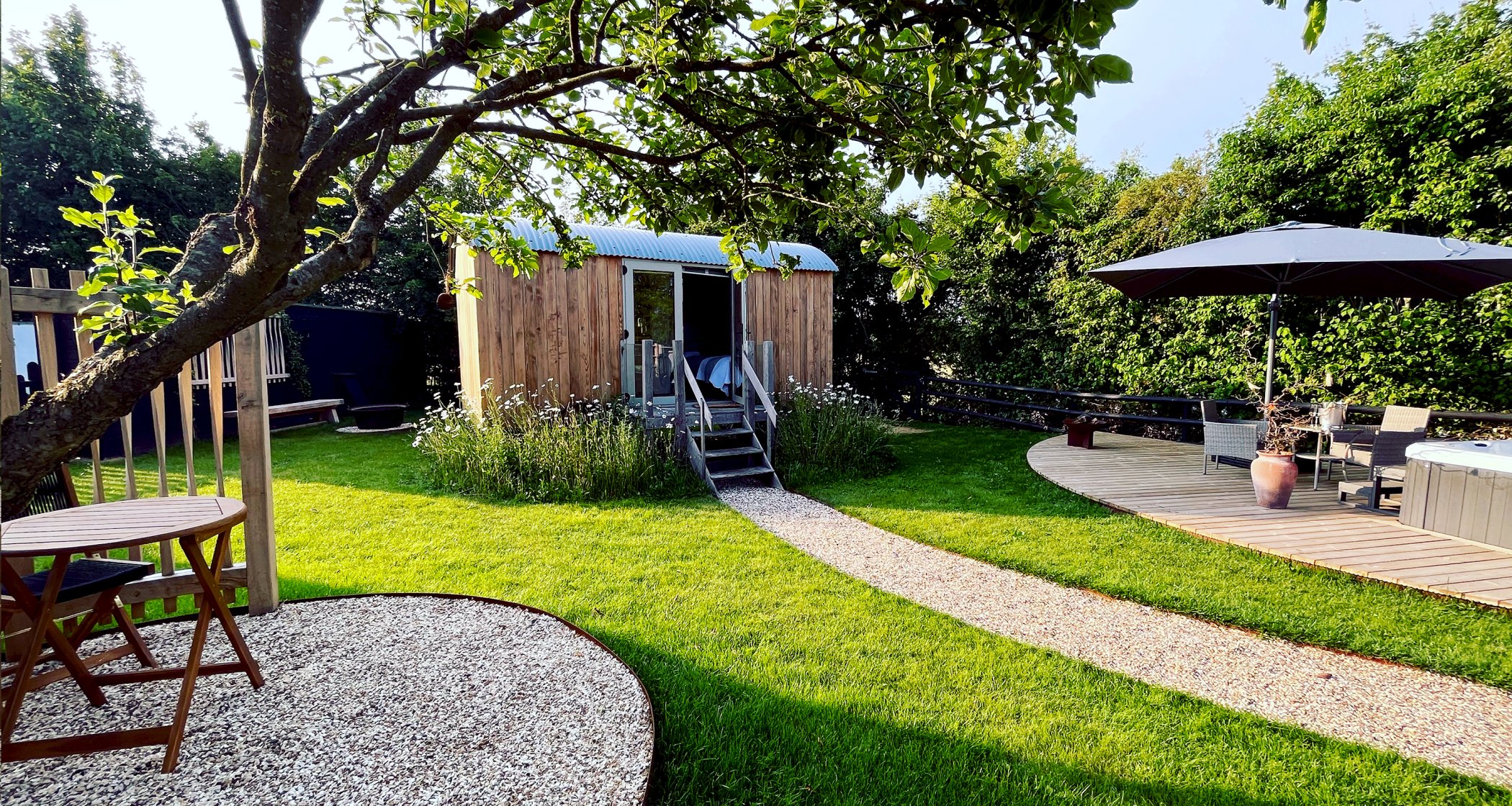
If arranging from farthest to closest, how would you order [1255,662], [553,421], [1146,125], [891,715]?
[1146,125] < [553,421] < [1255,662] < [891,715]

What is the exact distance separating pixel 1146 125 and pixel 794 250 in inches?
314

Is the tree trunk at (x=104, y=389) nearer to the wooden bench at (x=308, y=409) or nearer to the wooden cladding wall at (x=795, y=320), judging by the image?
the wooden cladding wall at (x=795, y=320)

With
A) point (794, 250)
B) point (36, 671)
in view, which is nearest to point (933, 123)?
point (36, 671)

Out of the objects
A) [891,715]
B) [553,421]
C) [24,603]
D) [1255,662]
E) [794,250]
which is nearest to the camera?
[24,603]

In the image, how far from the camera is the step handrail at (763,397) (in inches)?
301

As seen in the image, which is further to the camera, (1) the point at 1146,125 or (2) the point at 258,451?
(1) the point at 1146,125

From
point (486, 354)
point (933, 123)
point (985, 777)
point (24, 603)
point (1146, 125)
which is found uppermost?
point (1146, 125)

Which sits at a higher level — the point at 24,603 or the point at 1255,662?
the point at 24,603

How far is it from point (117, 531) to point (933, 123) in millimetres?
2942

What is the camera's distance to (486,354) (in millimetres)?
7438

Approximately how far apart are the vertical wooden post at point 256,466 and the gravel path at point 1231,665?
10.5 feet

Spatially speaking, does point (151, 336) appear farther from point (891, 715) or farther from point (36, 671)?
point (891, 715)

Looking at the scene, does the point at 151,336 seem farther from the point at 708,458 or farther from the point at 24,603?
the point at 708,458

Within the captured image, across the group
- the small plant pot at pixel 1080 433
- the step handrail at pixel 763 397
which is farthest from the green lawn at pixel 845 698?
the small plant pot at pixel 1080 433
